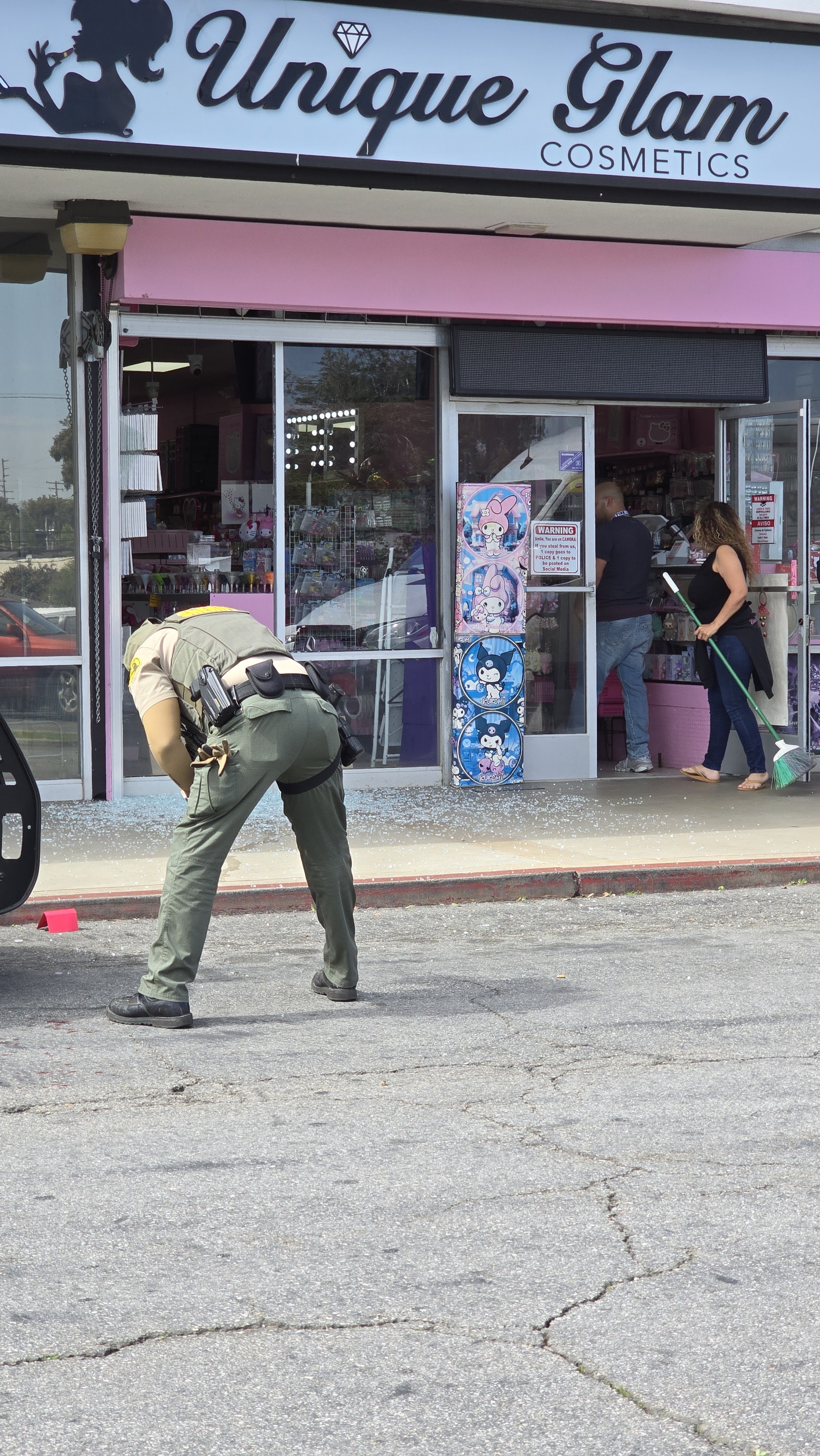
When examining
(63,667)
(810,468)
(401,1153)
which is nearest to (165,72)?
(63,667)

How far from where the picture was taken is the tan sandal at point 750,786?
1185 cm

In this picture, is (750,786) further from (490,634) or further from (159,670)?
(159,670)

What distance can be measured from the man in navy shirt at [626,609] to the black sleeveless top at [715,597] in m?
0.76

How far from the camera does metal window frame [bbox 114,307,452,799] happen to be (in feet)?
36.2

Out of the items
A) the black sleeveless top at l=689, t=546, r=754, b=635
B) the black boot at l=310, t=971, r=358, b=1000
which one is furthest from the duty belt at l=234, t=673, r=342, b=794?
the black sleeveless top at l=689, t=546, r=754, b=635

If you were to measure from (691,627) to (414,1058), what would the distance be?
27.6 ft

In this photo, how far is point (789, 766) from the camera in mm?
→ 11844

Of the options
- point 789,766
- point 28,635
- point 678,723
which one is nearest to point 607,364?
point 678,723

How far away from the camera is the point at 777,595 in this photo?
12570mm

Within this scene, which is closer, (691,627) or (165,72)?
(165,72)

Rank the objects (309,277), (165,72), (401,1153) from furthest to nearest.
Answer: (309,277), (165,72), (401,1153)

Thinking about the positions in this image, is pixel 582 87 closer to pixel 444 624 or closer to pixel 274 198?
pixel 274 198

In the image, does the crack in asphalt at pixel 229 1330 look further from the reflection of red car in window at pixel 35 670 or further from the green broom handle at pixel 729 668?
the green broom handle at pixel 729 668

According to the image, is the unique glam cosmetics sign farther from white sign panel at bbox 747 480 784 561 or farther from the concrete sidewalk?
white sign panel at bbox 747 480 784 561
